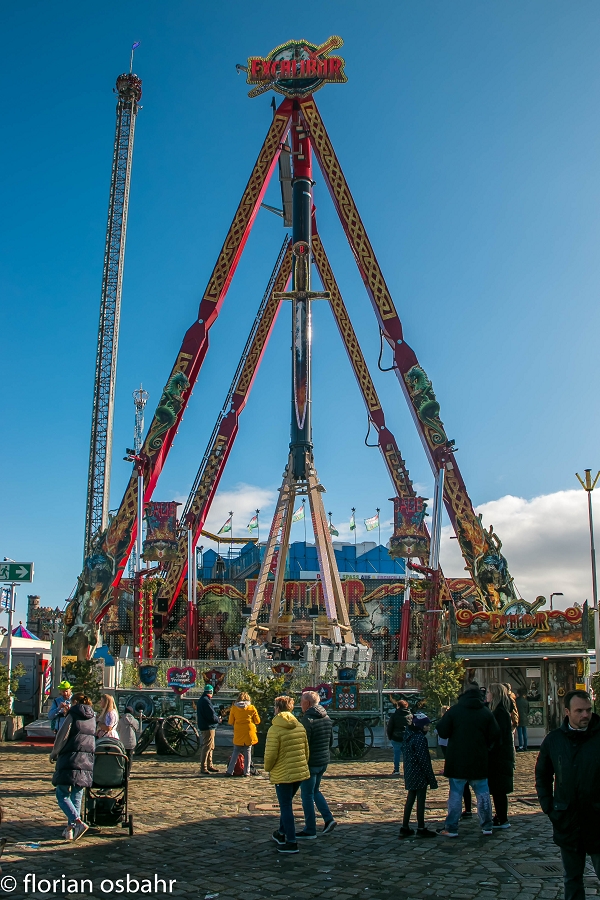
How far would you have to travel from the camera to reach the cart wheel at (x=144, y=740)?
1697 cm

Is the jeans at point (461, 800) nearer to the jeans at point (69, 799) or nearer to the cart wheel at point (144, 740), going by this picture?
the jeans at point (69, 799)

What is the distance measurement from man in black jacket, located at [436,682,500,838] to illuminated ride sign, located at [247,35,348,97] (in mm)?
30483

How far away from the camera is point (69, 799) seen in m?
8.72

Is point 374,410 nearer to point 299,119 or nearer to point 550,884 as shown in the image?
point 299,119

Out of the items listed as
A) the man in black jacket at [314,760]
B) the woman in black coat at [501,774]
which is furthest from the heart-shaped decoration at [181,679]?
the woman in black coat at [501,774]

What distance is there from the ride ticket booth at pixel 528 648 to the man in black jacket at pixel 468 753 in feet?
38.8

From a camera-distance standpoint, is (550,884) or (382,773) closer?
(550,884)

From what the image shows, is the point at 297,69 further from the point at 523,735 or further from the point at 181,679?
the point at 523,735

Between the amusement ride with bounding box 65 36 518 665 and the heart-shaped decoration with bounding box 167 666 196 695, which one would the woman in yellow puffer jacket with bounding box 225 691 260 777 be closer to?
the heart-shaped decoration with bounding box 167 666 196 695

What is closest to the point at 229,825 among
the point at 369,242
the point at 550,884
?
the point at 550,884

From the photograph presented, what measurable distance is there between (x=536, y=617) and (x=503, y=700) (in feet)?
33.2

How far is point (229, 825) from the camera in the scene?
32.4 ft

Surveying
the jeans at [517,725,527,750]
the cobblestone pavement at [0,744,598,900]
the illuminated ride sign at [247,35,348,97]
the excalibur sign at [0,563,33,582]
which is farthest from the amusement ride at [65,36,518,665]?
the cobblestone pavement at [0,744,598,900]

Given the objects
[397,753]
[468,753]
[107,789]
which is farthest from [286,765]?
[397,753]
